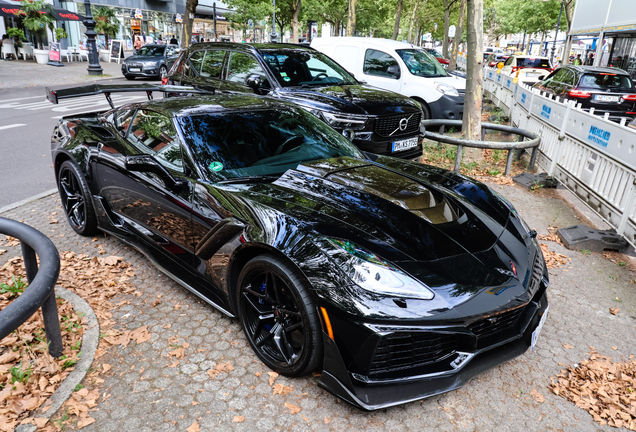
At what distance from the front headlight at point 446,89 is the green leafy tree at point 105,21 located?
100 ft

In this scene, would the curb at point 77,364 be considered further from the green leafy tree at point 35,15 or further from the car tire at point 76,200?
the green leafy tree at point 35,15

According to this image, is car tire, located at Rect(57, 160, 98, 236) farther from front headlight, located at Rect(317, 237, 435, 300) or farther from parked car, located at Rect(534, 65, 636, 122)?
parked car, located at Rect(534, 65, 636, 122)

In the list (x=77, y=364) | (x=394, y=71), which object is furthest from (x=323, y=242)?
(x=394, y=71)

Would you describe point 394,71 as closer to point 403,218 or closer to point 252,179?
point 252,179

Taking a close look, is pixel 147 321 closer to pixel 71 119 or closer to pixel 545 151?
pixel 71 119

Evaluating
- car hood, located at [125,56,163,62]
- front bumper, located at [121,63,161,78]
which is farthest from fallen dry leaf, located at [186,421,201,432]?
car hood, located at [125,56,163,62]

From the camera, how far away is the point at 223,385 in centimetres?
281

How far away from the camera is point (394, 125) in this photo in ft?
23.1

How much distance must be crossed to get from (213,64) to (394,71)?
4824 millimetres

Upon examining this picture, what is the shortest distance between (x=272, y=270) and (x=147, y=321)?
1333 millimetres

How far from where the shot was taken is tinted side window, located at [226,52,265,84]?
775cm

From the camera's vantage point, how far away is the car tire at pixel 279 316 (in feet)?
8.26

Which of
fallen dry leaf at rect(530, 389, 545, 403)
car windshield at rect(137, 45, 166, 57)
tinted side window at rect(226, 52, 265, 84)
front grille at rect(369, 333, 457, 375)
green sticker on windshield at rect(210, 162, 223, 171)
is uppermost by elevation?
tinted side window at rect(226, 52, 265, 84)

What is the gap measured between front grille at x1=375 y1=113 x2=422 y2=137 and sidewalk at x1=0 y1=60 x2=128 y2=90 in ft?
51.3
